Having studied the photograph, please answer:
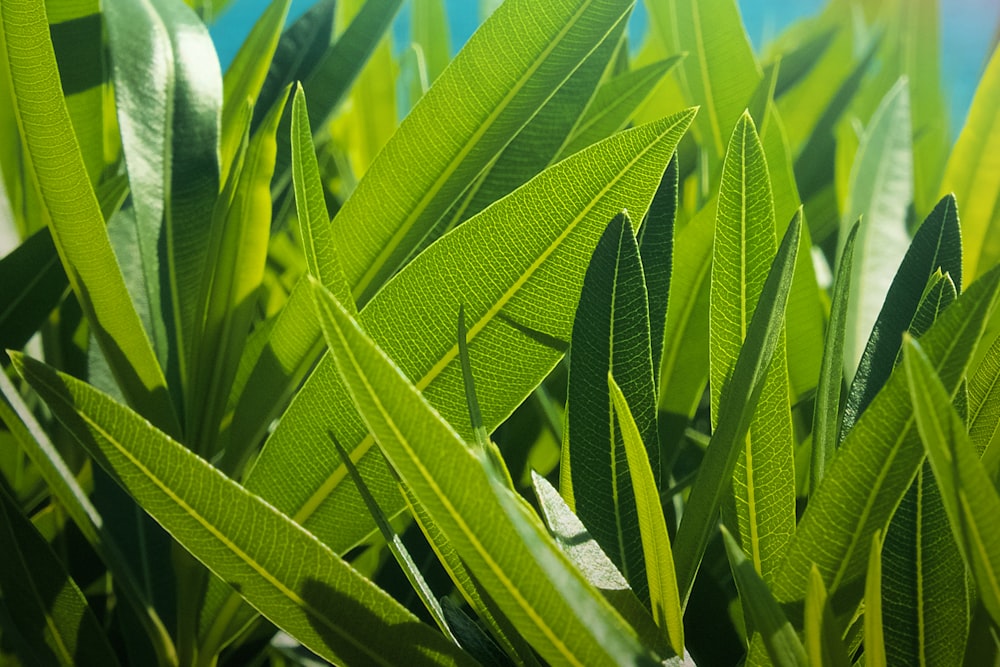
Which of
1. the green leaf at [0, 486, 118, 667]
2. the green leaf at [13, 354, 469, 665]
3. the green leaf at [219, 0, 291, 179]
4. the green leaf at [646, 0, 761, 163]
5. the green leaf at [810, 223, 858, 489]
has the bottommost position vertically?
the green leaf at [0, 486, 118, 667]

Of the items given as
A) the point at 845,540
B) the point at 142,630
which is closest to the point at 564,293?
the point at 845,540

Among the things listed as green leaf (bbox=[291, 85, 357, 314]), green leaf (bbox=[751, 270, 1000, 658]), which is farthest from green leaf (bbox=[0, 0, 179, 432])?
green leaf (bbox=[751, 270, 1000, 658])

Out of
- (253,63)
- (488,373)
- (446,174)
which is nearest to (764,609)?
(488,373)

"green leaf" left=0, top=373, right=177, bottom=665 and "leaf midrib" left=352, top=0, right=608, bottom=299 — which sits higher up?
"leaf midrib" left=352, top=0, right=608, bottom=299

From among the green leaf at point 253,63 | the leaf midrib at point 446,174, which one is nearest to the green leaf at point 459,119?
the leaf midrib at point 446,174

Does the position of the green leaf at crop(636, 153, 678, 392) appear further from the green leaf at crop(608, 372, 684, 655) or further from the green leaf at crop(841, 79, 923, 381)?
the green leaf at crop(841, 79, 923, 381)

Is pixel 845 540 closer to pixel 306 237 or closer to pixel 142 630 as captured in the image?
pixel 306 237

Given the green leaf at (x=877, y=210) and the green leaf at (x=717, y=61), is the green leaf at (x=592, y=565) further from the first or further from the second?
the green leaf at (x=717, y=61)

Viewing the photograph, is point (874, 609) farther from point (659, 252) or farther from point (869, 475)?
point (659, 252)
